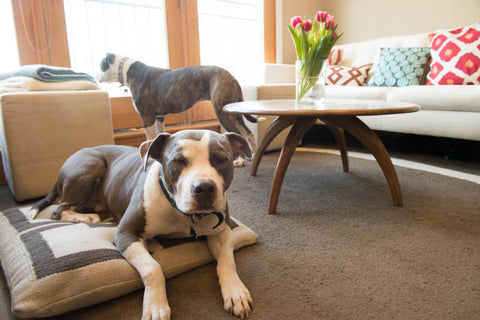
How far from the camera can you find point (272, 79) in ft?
12.7

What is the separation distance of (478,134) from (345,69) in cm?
167

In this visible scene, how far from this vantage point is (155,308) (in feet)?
2.93

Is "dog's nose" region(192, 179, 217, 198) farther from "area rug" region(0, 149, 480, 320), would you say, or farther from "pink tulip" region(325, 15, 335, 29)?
"pink tulip" region(325, 15, 335, 29)

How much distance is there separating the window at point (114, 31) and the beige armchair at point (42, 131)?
1064 millimetres

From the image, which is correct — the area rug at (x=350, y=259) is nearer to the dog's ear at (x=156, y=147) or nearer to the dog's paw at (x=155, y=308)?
the dog's paw at (x=155, y=308)

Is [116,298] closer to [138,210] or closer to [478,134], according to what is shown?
[138,210]

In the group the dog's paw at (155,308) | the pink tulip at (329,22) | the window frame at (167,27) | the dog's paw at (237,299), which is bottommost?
the dog's paw at (237,299)

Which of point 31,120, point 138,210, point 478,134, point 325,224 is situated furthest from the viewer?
point 478,134

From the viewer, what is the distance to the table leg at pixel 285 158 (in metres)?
1.69

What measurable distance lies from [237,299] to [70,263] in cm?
52

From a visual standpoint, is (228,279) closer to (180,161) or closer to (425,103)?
(180,161)

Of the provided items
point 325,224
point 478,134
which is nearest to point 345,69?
point 478,134

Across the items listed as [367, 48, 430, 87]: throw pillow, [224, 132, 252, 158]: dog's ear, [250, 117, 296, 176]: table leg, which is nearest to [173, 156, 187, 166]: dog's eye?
[224, 132, 252, 158]: dog's ear

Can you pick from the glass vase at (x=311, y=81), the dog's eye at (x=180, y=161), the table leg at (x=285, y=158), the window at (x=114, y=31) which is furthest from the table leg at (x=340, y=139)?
the window at (x=114, y=31)
